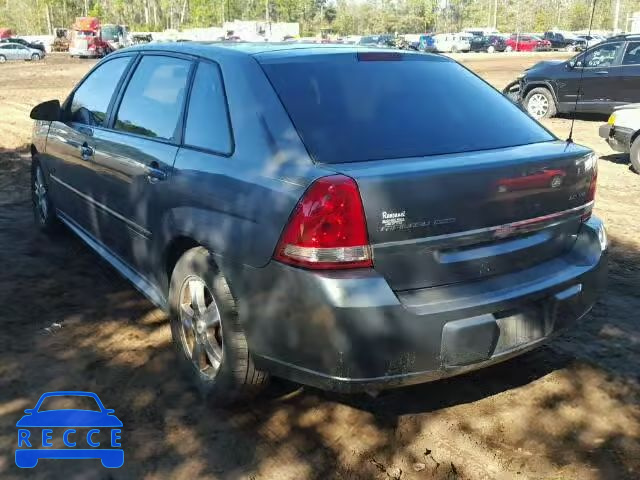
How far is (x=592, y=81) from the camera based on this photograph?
1330cm

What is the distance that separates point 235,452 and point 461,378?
1279mm

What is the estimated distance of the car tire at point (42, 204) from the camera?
220 inches

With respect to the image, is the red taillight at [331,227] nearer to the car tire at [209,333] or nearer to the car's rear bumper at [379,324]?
the car's rear bumper at [379,324]

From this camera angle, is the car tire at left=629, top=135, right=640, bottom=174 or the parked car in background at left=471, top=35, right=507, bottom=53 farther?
the parked car in background at left=471, top=35, right=507, bottom=53

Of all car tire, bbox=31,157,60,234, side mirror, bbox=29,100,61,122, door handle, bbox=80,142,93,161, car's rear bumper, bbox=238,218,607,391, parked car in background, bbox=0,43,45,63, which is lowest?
parked car in background, bbox=0,43,45,63

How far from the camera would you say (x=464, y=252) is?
2.68 meters

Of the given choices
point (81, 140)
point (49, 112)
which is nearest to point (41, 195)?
point (49, 112)

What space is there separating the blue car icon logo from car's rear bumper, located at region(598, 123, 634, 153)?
7.91 meters

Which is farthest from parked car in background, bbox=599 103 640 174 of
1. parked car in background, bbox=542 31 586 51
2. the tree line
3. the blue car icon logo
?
the tree line

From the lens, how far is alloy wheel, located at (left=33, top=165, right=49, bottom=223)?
18.6 ft

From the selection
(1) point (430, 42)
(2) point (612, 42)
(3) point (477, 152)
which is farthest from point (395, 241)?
(1) point (430, 42)

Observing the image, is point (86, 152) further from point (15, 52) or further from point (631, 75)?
point (15, 52)

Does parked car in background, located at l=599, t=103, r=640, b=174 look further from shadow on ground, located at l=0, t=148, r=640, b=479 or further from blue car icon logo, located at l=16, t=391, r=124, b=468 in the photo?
blue car icon logo, located at l=16, t=391, r=124, b=468

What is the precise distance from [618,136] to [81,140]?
7261 mm
